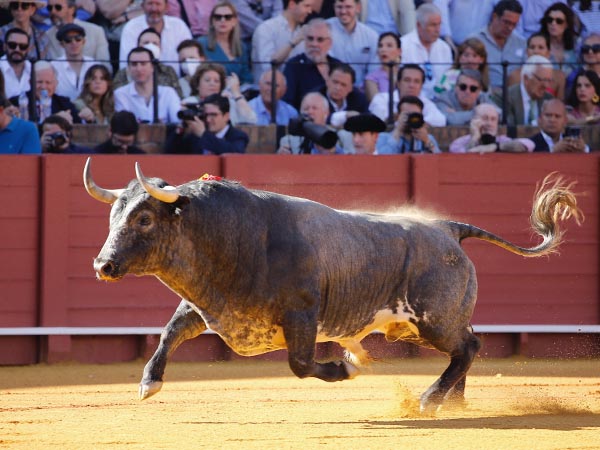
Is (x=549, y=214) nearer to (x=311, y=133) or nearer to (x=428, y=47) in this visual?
(x=311, y=133)

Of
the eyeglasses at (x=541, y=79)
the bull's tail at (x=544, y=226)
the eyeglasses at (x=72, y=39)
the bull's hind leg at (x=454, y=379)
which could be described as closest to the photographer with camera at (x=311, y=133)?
the eyeglasses at (x=72, y=39)

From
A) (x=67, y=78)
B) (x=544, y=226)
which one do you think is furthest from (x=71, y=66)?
(x=544, y=226)

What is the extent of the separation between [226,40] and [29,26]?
1733mm

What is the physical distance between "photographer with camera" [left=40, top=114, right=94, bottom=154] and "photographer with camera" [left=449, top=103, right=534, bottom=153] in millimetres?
3276

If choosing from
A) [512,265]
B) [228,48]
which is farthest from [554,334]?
[228,48]

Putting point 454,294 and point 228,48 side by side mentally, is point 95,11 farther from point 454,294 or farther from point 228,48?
point 454,294

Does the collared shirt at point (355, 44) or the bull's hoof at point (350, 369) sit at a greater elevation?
the collared shirt at point (355, 44)

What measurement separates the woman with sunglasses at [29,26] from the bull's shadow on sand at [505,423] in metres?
5.52

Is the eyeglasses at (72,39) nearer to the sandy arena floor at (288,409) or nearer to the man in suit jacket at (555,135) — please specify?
the sandy arena floor at (288,409)

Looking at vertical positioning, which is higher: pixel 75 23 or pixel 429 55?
pixel 75 23

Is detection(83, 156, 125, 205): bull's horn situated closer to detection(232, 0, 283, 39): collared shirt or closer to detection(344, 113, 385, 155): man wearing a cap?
detection(344, 113, 385, 155): man wearing a cap

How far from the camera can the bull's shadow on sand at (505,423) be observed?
5.30 m

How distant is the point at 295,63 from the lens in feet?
32.3

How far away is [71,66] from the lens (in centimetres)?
967
